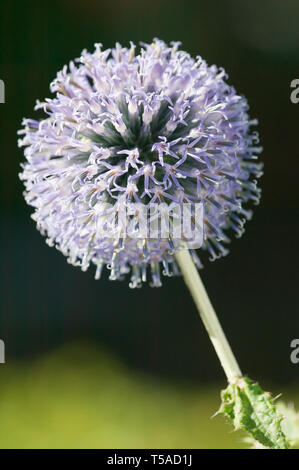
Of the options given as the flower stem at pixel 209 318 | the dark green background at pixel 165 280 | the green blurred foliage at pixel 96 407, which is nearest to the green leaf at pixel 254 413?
the flower stem at pixel 209 318

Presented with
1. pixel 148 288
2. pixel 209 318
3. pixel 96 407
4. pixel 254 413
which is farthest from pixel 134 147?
pixel 148 288

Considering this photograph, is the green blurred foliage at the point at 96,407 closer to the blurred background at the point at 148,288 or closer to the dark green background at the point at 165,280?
the blurred background at the point at 148,288

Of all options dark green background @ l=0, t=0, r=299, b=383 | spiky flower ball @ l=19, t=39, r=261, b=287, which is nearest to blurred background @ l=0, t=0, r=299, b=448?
dark green background @ l=0, t=0, r=299, b=383

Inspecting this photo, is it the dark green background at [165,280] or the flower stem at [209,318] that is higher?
the dark green background at [165,280]

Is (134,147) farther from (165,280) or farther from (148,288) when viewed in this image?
(148,288)

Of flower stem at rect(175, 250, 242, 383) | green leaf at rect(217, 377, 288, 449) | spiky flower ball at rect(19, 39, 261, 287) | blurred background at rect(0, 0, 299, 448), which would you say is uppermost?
blurred background at rect(0, 0, 299, 448)

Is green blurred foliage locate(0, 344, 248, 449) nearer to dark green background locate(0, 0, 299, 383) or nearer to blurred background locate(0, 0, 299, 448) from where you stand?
blurred background locate(0, 0, 299, 448)
